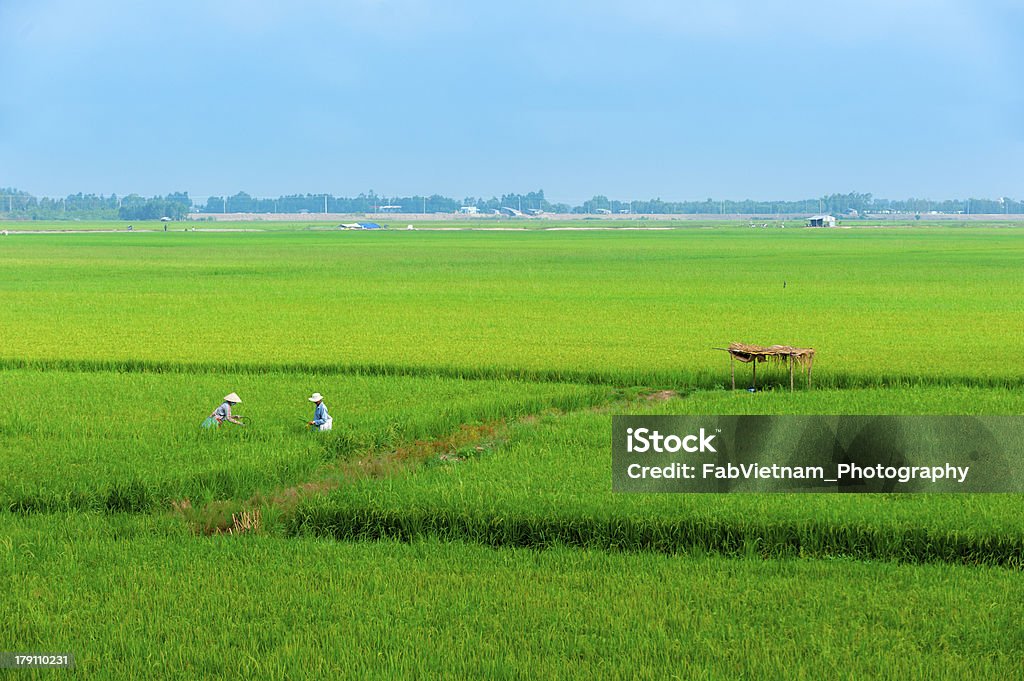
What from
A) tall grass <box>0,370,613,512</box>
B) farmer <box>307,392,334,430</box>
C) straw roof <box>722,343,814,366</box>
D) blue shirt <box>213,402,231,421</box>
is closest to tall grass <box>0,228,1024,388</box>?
straw roof <box>722,343,814,366</box>

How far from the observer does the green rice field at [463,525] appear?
6551mm

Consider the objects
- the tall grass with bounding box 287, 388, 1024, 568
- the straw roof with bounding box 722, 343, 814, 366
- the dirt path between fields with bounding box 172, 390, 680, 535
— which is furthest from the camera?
the straw roof with bounding box 722, 343, 814, 366

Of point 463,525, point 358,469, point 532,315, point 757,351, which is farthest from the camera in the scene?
point 532,315

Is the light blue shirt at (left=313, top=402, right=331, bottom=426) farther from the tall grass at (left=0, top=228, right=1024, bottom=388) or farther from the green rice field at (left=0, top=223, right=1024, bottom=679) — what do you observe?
the tall grass at (left=0, top=228, right=1024, bottom=388)

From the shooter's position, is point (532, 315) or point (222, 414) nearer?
point (222, 414)

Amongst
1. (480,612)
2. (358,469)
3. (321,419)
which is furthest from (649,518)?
(321,419)

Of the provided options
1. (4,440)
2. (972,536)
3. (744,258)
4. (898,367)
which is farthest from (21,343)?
(744,258)

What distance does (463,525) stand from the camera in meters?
9.14

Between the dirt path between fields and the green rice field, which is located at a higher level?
the green rice field

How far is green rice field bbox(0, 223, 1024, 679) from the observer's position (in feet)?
21.5

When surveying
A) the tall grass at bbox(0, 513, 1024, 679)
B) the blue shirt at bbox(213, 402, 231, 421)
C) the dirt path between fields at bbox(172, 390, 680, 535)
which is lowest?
the dirt path between fields at bbox(172, 390, 680, 535)

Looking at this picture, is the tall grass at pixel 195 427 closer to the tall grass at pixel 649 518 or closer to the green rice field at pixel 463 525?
the green rice field at pixel 463 525

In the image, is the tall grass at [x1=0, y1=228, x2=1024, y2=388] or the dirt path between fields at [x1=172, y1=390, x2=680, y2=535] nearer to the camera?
the dirt path between fields at [x1=172, y1=390, x2=680, y2=535]

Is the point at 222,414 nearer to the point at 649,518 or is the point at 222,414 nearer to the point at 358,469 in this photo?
the point at 358,469
